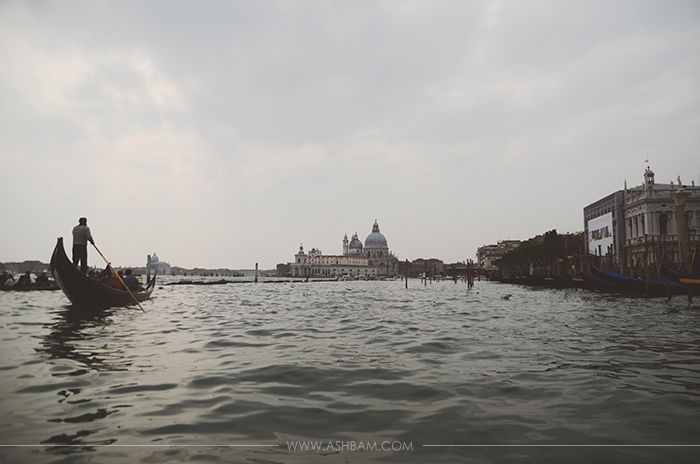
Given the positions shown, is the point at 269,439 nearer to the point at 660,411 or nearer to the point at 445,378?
the point at 445,378

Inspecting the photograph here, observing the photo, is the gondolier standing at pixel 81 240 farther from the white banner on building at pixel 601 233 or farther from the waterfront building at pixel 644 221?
the white banner on building at pixel 601 233

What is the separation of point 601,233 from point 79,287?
5699 centimetres

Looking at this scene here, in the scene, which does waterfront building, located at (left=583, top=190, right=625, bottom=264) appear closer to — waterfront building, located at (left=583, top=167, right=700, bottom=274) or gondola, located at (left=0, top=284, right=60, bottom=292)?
waterfront building, located at (left=583, top=167, right=700, bottom=274)

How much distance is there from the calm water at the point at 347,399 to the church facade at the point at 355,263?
12854 centimetres

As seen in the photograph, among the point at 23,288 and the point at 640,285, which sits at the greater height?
the point at 23,288

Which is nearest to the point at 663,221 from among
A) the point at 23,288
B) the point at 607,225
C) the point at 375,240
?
the point at 607,225

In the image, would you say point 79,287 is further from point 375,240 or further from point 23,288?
point 375,240

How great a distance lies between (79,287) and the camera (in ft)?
35.0

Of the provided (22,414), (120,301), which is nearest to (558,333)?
(22,414)

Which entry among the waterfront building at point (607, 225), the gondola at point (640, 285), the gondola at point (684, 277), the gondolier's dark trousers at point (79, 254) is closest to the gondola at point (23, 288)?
the gondolier's dark trousers at point (79, 254)

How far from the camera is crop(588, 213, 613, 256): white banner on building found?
5147 centimetres

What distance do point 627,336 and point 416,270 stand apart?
15691cm

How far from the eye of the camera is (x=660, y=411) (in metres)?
3.29

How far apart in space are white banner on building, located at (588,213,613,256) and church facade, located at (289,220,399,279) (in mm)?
80806
